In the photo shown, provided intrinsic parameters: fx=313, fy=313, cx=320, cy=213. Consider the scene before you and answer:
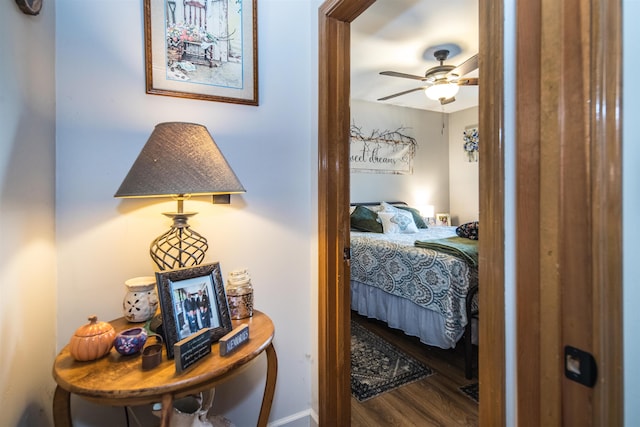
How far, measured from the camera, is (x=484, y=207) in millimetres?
716

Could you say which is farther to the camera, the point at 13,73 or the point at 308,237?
the point at 308,237

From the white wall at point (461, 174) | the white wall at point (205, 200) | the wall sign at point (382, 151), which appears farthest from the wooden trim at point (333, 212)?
the white wall at point (461, 174)

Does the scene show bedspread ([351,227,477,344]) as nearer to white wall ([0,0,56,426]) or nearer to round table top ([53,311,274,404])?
round table top ([53,311,274,404])

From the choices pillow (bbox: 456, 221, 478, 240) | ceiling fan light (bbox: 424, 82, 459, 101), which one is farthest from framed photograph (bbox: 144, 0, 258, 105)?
pillow (bbox: 456, 221, 478, 240)

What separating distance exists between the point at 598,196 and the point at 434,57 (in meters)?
3.09

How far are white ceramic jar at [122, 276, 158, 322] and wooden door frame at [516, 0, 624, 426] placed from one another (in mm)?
1133

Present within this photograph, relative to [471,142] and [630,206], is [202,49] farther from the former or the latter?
[471,142]

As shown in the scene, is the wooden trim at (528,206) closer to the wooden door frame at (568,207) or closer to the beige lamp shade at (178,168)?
the wooden door frame at (568,207)

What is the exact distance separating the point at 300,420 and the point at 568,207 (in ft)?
5.14

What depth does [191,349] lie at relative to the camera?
0.89 m

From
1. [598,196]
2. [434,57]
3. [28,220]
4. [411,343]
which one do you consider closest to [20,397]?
[28,220]

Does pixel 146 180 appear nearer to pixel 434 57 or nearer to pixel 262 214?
pixel 262 214

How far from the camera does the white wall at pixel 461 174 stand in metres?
4.92

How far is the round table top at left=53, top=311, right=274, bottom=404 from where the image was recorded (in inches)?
30.9
